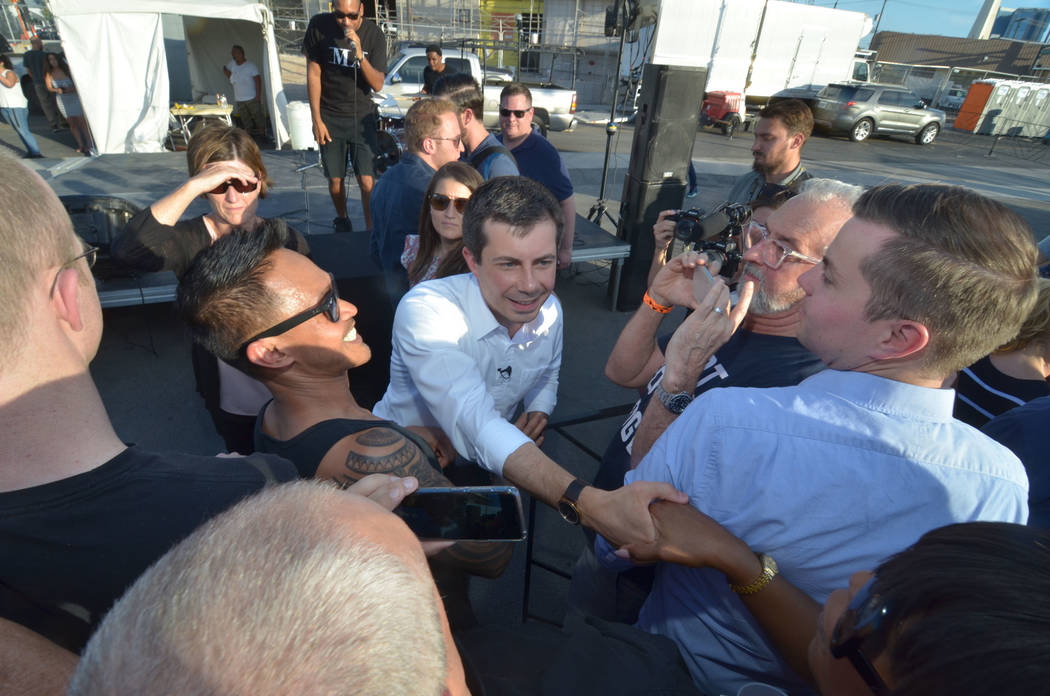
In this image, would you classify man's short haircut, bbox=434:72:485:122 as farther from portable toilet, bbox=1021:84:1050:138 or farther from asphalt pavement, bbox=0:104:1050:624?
portable toilet, bbox=1021:84:1050:138

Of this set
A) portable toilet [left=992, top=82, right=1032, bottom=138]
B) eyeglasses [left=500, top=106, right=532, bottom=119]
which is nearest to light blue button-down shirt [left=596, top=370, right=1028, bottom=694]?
eyeglasses [left=500, top=106, right=532, bottom=119]

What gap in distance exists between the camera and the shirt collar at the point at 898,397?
3.80 feet

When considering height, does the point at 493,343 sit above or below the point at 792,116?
below

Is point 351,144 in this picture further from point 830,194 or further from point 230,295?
point 830,194

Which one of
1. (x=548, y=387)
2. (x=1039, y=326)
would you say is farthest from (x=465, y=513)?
(x=1039, y=326)

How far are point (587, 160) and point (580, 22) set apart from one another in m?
20.5

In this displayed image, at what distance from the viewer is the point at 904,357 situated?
122 cm

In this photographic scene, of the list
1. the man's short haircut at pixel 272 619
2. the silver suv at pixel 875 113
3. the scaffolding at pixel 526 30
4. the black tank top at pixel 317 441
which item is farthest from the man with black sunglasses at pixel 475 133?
the scaffolding at pixel 526 30

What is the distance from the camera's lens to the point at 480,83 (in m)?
12.4

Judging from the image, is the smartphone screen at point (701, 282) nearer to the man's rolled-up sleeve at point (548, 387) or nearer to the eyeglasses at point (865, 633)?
the man's rolled-up sleeve at point (548, 387)

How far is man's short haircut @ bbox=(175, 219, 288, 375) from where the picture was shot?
147 centimetres

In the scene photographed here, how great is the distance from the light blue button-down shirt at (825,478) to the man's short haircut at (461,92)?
3660 millimetres

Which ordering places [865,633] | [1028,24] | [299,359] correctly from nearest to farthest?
1. [865,633]
2. [299,359]
3. [1028,24]

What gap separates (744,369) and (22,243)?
1871 mm
